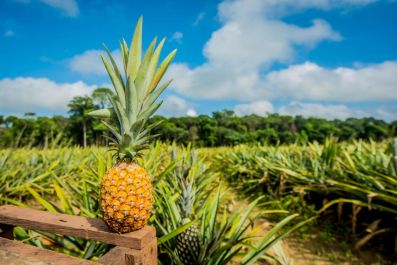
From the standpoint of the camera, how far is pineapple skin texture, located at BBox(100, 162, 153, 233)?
0.86 meters

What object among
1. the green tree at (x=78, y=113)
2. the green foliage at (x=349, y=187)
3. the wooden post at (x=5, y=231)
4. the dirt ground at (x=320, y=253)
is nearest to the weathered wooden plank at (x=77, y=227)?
the wooden post at (x=5, y=231)

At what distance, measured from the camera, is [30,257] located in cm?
79

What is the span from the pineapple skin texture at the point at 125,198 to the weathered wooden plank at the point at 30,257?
0.16m

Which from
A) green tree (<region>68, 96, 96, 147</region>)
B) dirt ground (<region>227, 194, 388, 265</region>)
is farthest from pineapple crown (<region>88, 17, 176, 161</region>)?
A: green tree (<region>68, 96, 96, 147</region>)

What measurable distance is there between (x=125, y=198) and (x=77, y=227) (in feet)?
0.72

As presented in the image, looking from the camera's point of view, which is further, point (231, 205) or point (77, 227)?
point (231, 205)

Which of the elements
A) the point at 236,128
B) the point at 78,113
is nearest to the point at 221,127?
the point at 236,128

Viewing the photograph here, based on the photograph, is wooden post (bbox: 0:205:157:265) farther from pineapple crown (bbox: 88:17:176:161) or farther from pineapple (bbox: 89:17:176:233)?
pineapple crown (bbox: 88:17:176:161)

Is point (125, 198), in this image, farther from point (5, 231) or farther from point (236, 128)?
point (236, 128)

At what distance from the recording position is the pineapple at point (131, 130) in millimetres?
881

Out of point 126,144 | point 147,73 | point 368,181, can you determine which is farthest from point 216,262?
point 368,181

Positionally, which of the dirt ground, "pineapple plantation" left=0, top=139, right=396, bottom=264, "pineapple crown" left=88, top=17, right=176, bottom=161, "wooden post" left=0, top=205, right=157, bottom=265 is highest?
"pineapple crown" left=88, top=17, right=176, bottom=161

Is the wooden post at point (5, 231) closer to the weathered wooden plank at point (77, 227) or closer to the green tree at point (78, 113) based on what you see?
the weathered wooden plank at point (77, 227)

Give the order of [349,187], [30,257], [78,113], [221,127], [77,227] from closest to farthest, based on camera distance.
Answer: [30,257]
[77,227]
[349,187]
[78,113]
[221,127]
